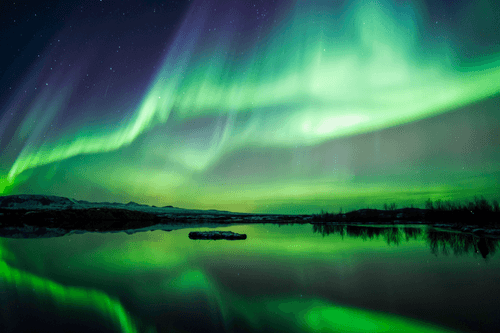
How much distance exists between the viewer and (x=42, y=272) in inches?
437

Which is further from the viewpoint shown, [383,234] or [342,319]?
[383,234]

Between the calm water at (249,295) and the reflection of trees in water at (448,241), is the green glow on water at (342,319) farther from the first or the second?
the reflection of trees in water at (448,241)

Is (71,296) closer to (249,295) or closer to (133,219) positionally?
(249,295)

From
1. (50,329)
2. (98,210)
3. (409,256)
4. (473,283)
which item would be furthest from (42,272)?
(98,210)

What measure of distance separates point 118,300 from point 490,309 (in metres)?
8.68

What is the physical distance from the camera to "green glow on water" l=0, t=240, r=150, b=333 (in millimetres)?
6239

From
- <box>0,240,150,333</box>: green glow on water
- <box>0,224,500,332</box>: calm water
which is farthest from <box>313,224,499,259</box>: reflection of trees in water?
<box>0,240,150,333</box>: green glow on water

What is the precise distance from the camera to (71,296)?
25.7 ft

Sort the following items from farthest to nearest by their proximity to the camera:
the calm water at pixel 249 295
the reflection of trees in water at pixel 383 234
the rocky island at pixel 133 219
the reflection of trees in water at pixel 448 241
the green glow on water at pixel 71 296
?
the rocky island at pixel 133 219
the reflection of trees in water at pixel 383 234
the reflection of trees in water at pixel 448 241
the green glow on water at pixel 71 296
the calm water at pixel 249 295

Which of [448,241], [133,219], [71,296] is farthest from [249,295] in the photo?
[133,219]

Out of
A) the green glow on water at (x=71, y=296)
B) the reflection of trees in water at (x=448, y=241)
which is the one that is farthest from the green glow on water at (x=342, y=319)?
the reflection of trees in water at (x=448, y=241)

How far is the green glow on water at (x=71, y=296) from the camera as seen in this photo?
246 inches

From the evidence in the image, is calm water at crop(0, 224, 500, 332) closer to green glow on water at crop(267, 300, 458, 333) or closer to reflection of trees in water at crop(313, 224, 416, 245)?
green glow on water at crop(267, 300, 458, 333)

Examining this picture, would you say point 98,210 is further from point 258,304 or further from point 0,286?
point 258,304
